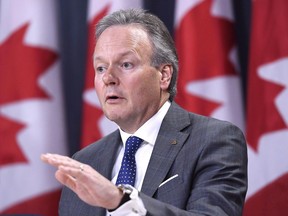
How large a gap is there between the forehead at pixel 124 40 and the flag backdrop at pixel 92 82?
3.38ft

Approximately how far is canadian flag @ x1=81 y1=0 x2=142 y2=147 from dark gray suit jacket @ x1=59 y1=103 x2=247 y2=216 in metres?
1.21

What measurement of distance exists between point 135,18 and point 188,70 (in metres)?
1.07

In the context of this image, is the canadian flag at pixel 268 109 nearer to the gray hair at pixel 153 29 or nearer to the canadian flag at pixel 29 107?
the gray hair at pixel 153 29

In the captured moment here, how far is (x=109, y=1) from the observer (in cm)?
388

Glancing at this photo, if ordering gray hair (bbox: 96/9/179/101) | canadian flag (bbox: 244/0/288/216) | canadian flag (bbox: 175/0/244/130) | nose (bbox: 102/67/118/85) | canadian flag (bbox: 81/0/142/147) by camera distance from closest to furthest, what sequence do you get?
nose (bbox: 102/67/118/85) < gray hair (bbox: 96/9/179/101) < canadian flag (bbox: 244/0/288/216) < canadian flag (bbox: 175/0/244/130) < canadian flag (bbox: 81/0/142/147)

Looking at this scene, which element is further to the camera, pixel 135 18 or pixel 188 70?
pixel 188 70

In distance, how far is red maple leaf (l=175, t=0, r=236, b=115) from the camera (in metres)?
3.61

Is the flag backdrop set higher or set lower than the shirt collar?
lower

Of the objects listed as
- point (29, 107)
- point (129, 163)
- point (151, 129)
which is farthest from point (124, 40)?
point (29, 107)

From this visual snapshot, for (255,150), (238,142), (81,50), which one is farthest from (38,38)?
(238,142)

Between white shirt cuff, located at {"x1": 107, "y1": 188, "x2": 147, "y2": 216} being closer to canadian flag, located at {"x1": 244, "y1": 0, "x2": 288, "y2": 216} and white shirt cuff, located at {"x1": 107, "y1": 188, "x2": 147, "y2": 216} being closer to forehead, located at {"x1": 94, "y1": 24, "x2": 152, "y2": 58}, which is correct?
forehead, located at {"x1": 94, "y1": 24, "x2": 152, "y2": 58}

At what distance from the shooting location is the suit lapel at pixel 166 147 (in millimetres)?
2354

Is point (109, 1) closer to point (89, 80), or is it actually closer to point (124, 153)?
point (89, 80)

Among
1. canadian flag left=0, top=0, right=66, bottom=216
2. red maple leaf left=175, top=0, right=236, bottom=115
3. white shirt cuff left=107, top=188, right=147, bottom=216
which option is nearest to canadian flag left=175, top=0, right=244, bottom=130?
red maple leaf left=175, top=0, right=236, bottom=115
